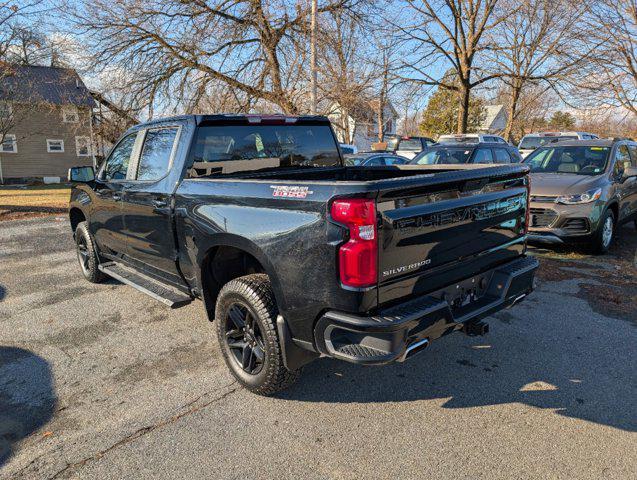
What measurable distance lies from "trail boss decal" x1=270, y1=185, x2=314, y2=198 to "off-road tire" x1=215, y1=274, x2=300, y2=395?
68 centimetres

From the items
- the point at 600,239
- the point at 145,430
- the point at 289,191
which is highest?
the point at 289,191

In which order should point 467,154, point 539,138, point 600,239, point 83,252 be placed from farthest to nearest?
point 539,138 < point 467,154 < point 600,239 < point 83,252

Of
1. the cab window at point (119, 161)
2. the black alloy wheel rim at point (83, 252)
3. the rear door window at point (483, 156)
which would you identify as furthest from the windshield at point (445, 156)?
the black alloy wheel rim at point (83, 252)

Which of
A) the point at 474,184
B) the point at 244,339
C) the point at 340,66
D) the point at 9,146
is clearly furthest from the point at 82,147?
the point at 474,184

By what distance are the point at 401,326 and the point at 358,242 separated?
0.52 meters

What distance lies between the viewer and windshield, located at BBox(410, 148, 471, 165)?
10.1 metres

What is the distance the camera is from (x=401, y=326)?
253 cm

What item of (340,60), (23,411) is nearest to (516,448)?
(23,411)

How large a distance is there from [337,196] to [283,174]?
72.2 inches

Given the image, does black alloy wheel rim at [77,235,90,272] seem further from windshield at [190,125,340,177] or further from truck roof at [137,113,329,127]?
windshield at [190,125,340,177]

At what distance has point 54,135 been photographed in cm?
3209

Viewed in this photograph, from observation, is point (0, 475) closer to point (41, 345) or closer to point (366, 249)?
point (41, 345)

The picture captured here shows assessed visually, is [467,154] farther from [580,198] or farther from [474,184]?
[474,184]

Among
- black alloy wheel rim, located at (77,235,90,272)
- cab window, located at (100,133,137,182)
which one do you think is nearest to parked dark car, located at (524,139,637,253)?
cab window, located at (100,133,137,182)
